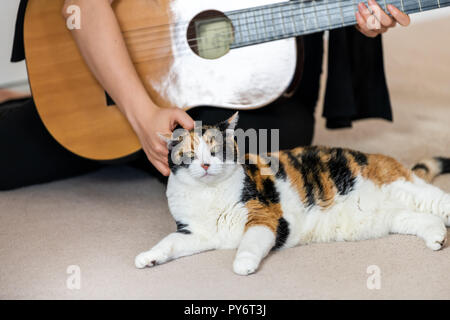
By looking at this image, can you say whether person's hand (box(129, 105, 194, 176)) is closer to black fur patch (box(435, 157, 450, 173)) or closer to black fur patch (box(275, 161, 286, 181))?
black fur patch (box(275, 161, 286, 181))

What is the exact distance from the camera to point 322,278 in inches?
38.7

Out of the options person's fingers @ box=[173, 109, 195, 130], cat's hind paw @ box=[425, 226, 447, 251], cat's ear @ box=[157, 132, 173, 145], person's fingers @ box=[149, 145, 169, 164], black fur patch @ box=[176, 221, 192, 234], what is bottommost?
cat's hind paw @ box=[425, 226, 447, 251]

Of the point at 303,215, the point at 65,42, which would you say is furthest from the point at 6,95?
the point at 303,215

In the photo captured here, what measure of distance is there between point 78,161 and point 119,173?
0.48ft

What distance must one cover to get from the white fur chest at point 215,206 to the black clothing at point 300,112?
1.16 feet

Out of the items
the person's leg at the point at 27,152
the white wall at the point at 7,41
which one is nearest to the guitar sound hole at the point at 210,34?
the person's leg at the point at 27,152

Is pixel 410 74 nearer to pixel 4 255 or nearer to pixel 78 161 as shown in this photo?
pixel 78 161

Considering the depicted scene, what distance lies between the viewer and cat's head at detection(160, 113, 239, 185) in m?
1.03

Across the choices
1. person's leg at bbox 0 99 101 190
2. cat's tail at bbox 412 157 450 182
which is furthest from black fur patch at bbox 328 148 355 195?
person's leg at bbox 0 99 101 190

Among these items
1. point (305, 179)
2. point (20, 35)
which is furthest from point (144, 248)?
point (20, 35)

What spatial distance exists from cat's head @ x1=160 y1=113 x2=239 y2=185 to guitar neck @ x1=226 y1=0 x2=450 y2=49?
1.05 ft

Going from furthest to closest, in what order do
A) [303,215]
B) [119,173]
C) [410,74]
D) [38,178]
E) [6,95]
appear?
[410,74] → [6,95] → [119,173] → [38,178] → [303,215]

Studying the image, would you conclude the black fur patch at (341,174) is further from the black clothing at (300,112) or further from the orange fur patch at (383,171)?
the black clothing at (300,112)

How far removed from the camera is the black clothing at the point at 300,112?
1.49 meters
